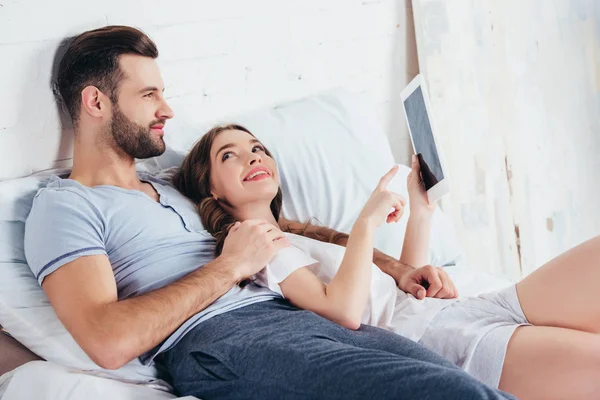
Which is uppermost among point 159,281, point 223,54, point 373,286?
point 223,54

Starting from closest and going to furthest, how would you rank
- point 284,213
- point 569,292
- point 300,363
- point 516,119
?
point 300,363 → point 569,292 → point 284,213 → point 516,119

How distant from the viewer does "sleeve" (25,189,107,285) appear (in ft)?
4.42

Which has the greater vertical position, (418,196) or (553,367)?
(418,196)

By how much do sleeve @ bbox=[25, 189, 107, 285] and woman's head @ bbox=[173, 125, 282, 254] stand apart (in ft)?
0.92

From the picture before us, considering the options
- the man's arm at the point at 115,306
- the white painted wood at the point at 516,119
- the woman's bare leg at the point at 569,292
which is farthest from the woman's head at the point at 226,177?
the white painted wood at the point at 516,119

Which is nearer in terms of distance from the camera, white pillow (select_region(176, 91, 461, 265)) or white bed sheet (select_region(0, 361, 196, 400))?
white bed sheet (select_region(0, 361, 196, 400))

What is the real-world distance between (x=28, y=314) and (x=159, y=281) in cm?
23

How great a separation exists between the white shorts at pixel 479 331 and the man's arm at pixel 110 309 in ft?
1.42

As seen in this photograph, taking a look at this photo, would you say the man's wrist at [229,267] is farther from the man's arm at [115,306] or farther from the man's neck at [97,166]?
the man's neck at [97,166]

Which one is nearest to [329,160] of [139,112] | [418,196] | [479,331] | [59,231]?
[418,196]

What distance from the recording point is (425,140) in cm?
164

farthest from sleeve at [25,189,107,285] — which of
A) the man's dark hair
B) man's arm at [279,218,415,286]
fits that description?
man's arm at [279,218,415,286]

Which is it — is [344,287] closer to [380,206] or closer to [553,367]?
[380,206]

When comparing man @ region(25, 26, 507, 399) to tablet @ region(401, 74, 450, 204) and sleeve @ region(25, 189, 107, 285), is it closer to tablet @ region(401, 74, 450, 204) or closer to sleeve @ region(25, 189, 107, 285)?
sleeve @ region(25, 189, 107, 285)
